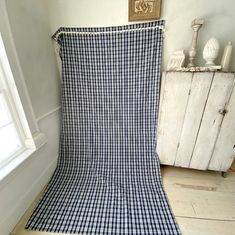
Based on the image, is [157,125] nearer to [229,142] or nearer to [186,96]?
[186,96]

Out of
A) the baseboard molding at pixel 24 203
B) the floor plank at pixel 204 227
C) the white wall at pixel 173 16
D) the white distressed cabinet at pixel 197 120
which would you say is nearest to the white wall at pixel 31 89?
the baseboard molding at pixel 24 203

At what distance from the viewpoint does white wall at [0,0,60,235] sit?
40.5 inches

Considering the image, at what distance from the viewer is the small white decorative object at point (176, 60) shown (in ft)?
4.19

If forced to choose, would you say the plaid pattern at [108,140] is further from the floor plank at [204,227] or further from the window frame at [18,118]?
the window frame at [18,118]

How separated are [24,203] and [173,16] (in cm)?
208

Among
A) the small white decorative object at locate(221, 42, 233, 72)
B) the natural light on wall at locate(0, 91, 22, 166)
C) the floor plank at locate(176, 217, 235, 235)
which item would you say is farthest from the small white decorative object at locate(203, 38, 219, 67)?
the natural light on wall at locate(0, 91, 22, 166)

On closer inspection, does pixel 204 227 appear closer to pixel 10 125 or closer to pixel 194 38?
pixel 194 38

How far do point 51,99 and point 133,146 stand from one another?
1.03m

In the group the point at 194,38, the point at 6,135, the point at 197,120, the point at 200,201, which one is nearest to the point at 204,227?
the point at 200,201

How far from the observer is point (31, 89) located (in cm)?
125

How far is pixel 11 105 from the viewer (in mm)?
1146

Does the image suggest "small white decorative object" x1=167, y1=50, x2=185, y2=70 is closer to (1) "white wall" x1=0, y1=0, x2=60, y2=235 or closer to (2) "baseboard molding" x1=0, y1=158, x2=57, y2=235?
(1) "white wall" x1=0, y1=0, x2=60, y2=235

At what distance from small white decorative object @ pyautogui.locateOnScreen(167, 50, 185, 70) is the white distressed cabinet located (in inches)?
3.9

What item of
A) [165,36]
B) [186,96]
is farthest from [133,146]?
[165,36]
